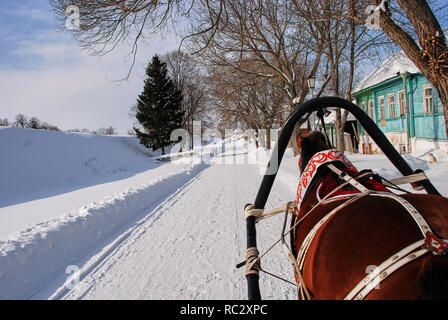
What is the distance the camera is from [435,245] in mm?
805

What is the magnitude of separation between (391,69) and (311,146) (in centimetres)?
2192

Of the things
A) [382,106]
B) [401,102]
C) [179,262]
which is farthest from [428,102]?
[179,262]

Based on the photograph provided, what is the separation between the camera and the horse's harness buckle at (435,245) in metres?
0.79

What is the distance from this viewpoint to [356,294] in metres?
0.92

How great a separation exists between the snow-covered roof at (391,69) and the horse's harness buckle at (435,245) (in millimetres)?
16729

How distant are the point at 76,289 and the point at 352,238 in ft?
11.7

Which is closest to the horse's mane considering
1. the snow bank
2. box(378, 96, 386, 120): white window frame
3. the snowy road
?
the snowy road

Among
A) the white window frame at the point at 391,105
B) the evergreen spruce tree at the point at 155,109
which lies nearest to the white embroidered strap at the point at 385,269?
the white window frame at the point at 391,105

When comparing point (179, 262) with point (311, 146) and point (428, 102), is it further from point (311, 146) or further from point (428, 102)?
point (428, 102)

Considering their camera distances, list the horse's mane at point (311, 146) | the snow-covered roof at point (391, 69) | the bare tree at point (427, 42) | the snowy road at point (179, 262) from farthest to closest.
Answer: the snow-covered roof at point (391, 69), the bare tree at point (427, 42), the snowy road at point (179, 262), the horse's mane at point (311, 146)

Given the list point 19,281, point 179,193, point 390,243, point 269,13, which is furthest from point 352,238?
point 269,13

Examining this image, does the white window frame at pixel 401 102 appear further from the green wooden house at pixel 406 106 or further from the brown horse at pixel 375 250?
the brown horse at pixel 375 250

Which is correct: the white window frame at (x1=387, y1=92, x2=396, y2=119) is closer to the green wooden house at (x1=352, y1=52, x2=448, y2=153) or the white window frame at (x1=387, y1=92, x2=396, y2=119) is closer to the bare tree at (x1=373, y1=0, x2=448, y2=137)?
the green wooden house at (x1=352, y1=52, x2=448, y2=153)

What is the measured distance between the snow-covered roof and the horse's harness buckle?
54.9 ft
